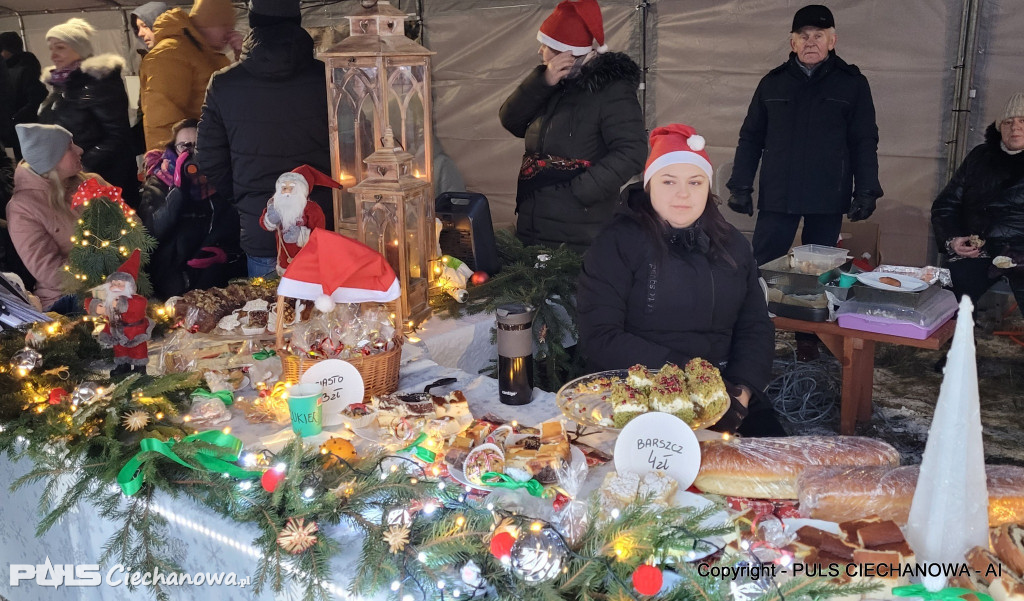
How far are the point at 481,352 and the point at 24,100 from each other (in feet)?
18.0

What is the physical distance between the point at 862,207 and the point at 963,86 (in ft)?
5.84

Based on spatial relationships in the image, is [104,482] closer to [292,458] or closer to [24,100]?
[292,458]

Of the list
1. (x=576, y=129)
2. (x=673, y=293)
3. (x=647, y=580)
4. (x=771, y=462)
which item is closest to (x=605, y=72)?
(x=576, y=129)

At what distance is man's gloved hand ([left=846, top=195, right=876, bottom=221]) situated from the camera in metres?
4.64

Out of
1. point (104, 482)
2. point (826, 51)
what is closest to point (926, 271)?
point (826, 51)

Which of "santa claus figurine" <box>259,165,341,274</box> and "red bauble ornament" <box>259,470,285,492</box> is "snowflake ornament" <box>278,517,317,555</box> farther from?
"santa claus figurine" <box>259,165,341,274</box>

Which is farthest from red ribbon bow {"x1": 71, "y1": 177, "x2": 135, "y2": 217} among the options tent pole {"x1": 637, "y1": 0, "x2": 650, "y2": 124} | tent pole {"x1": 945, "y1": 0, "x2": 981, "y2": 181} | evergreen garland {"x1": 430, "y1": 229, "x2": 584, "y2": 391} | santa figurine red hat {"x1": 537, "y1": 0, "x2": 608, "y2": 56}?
tent pole {"x1": 945, "y1": 0, "x2": 981, "y2": 181}

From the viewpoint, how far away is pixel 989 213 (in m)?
4.76

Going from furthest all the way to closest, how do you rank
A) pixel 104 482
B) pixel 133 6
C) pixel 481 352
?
pixel 133 6 < pixel 481 352 < pixel 104 482

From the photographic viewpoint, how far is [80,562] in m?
2.25

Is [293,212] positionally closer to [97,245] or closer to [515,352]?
[97,245]

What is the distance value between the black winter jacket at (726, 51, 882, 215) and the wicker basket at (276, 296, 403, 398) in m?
3.18

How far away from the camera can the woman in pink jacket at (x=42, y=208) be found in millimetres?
3658

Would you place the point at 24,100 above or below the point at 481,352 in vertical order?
above
